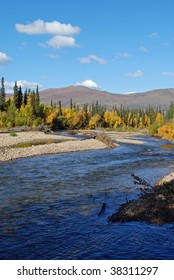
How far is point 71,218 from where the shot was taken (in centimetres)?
2050

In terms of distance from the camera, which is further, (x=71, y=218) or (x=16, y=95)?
(x=16, y=95)

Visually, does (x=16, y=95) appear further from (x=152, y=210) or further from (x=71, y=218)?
(x=152, y=210)

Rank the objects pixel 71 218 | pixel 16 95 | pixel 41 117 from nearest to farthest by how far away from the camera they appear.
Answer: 1. pixel 71 218
2. pixel 16 95
3. pixel 41 117

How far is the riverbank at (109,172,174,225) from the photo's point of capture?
1959cm

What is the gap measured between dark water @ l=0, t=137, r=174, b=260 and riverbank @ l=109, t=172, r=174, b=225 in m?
0.67

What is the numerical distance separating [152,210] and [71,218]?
5.12 meters

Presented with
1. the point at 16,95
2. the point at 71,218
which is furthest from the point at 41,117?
the point at 71,218

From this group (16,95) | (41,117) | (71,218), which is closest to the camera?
(71,218)

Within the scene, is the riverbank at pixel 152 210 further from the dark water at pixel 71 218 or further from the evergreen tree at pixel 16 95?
the evergreen tree at pixel 16 95

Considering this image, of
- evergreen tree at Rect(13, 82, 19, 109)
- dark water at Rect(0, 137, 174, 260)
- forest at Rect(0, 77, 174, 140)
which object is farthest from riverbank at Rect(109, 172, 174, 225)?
evergreen tree at Rect(13, 82, 19, 109)

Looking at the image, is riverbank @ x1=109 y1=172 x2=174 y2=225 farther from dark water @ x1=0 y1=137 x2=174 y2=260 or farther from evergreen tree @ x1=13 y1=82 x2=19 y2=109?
evergreen tree @ x1=13 y1=82 x2=19 y2=109

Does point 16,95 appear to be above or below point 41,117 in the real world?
above
